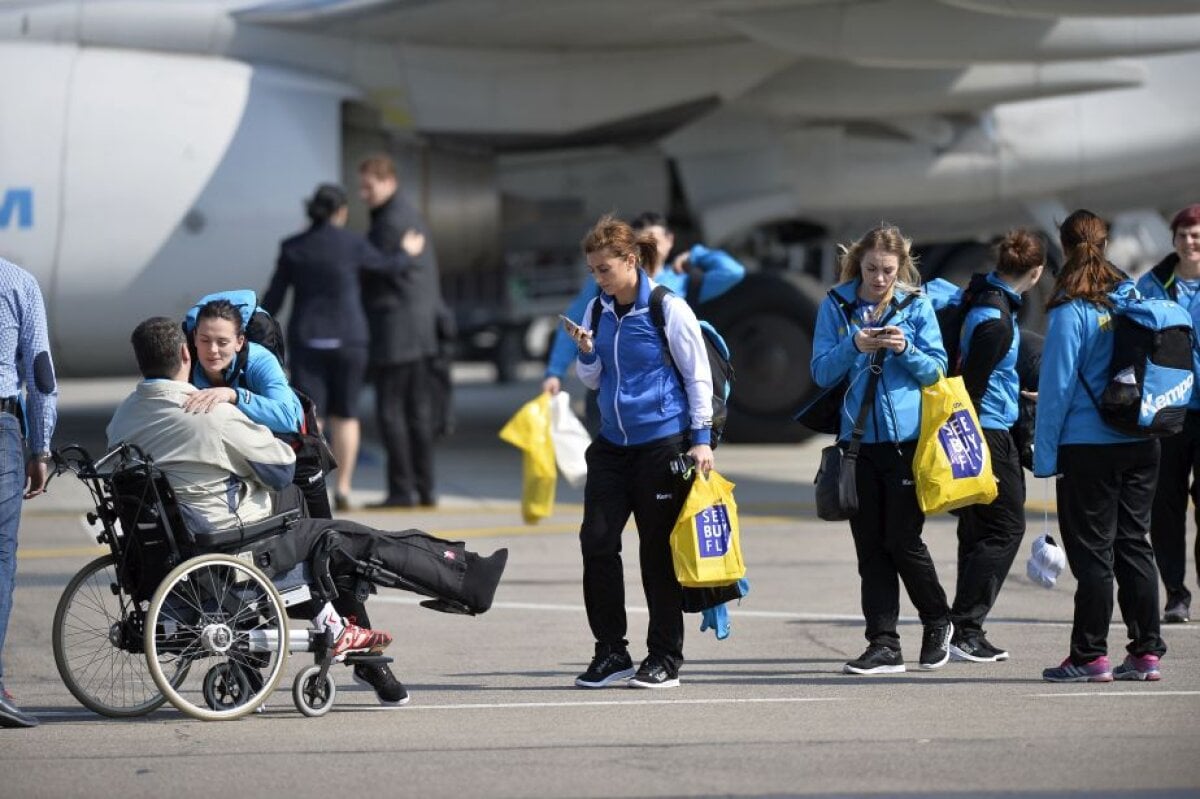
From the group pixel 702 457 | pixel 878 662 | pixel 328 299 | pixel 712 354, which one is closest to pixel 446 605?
pixel 702 457

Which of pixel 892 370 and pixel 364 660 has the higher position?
pixel 892 370

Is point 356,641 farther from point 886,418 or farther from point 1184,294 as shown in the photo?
point 1184,294

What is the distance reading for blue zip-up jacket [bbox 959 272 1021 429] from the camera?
707 cm

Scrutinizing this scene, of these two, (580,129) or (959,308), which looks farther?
(580,129)

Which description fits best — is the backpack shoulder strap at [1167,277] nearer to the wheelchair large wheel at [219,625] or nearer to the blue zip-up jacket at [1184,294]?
the blue zip-up jacket at [1184,294]

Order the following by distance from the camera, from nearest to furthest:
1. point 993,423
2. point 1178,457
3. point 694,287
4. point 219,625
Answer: point 219,625
point 993,423
point 1178,457
point 694,287

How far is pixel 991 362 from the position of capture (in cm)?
708

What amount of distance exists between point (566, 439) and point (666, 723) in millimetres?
3259

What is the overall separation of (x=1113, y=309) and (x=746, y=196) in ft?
24.8

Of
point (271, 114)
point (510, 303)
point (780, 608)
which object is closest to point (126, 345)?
point (271, 114)

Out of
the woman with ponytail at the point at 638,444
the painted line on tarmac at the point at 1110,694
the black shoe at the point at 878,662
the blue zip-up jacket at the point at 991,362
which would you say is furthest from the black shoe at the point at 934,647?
the woman with ponytail at the point at 638,444

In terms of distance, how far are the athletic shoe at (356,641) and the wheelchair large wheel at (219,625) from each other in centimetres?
21

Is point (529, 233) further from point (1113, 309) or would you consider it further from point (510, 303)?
point (1113, 309)

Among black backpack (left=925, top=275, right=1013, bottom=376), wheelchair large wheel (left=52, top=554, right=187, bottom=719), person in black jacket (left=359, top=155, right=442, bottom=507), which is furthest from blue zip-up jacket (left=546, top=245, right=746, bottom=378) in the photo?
wheelchair large wheel (left=52, top=554, right=187, bottom=719)
